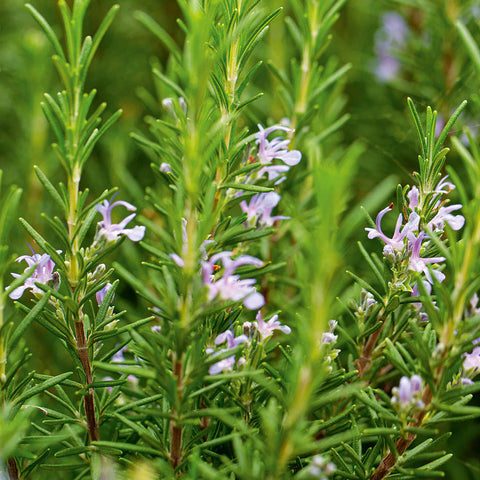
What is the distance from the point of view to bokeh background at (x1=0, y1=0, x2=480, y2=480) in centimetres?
149

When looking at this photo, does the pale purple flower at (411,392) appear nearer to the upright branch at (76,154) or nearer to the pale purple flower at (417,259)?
the pale purple flower at (417,259)

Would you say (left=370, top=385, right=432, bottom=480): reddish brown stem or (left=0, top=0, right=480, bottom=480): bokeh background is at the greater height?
(left=0, top=0, right=480, bottom=480): bokeh background

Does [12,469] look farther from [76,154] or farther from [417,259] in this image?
[417,259]

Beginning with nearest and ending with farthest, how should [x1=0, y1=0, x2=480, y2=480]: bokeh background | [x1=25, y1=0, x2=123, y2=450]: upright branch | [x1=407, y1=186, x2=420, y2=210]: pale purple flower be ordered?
[x1=25, y1=0, x2=123, y2=450]: upright branch, [x1=407, y1=186, x2=420, y2=210]: pale purple flower, [x1=0, y1=0, x2=480, y2=480]: bokeh background

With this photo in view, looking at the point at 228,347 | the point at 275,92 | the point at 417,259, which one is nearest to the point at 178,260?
the point at 228,347

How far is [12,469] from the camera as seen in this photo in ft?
2.67

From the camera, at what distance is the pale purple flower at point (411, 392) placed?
2.36 feet

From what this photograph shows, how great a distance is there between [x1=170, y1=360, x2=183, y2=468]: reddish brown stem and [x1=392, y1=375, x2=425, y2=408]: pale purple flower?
0.30m

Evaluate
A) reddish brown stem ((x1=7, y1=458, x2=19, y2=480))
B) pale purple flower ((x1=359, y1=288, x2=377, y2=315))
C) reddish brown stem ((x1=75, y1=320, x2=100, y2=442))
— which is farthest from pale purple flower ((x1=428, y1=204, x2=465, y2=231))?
reddish brown stem ((x1=7, y1=458, x2=19, y2=480))

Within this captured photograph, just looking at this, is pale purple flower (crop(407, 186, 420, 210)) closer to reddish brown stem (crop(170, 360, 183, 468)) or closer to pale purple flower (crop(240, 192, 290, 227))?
pale purple flower (crop(240, 192, 290, 227))

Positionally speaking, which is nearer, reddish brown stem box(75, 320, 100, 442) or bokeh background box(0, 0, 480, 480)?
reddish brown stem box(75, 320, 100, 442)

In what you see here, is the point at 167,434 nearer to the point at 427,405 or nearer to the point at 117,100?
the point at 427,405

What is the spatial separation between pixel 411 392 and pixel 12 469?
0.61 meters

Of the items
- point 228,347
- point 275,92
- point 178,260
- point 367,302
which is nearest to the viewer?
point 178,260
